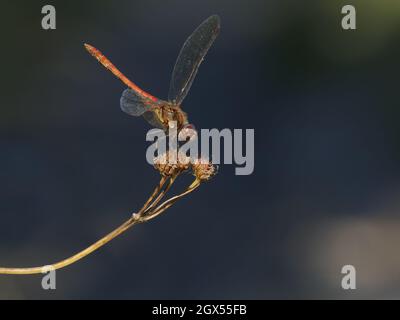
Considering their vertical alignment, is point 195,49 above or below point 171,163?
above

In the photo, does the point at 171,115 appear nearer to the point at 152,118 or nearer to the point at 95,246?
the point at 152,118

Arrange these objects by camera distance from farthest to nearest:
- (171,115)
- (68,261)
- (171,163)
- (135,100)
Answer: (135,100) → (171,115) → (171,163) → (68,261)

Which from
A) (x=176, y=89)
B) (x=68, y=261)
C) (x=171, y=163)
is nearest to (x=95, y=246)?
(x=68, y=261)

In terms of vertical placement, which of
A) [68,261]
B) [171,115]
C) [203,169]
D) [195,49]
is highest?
[195,49]

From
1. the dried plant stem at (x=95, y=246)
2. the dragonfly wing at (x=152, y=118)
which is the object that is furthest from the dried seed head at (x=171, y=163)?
the dragonfly wing at (x=152, y=118)

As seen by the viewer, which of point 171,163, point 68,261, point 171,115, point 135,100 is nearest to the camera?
point 68,261

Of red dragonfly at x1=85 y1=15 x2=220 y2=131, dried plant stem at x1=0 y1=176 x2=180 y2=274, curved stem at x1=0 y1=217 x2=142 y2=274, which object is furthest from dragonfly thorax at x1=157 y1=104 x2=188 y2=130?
curved stem at x1=0 y1=217 x2=142 y2=274

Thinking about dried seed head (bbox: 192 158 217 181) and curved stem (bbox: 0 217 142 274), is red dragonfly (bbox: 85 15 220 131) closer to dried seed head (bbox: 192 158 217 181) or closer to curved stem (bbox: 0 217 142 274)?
dried seed head (bbox: 192 158 217 181)
